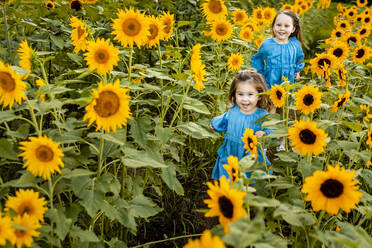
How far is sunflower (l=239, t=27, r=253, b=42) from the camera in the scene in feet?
11.4

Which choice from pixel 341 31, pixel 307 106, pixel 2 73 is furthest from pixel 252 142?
pixel 341 31

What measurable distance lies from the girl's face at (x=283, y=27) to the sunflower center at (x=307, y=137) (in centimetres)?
207

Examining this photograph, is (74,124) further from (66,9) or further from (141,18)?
(66,9)

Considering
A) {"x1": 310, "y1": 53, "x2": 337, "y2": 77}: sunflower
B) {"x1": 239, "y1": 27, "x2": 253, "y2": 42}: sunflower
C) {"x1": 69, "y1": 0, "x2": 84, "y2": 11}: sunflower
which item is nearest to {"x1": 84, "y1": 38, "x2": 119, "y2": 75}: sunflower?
{"x1": 69, "y1": 0, "x2": 84, "y2": 11}: sunflower

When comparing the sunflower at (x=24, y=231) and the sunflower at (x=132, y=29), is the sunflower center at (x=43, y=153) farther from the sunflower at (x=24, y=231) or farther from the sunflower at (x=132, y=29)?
the sunflower at (x=132, y=29)

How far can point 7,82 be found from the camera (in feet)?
4.20

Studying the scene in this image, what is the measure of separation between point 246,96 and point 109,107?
1.19m

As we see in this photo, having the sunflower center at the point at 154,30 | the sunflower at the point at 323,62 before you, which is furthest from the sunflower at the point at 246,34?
the sunflower center at the point at 154,30

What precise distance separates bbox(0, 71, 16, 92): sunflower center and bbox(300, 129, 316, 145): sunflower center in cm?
126

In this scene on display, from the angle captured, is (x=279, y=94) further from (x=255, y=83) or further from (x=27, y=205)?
(x=27, y=205)

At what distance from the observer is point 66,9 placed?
2.69 metres

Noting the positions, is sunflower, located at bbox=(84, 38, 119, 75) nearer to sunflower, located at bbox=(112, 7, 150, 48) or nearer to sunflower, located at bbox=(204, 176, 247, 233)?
sunflower, located at bbox=(112, 7, 150, 48)

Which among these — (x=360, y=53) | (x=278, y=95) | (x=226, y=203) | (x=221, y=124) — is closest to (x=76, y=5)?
(x=221, y=124)

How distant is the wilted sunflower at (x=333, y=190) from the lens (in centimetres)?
121
